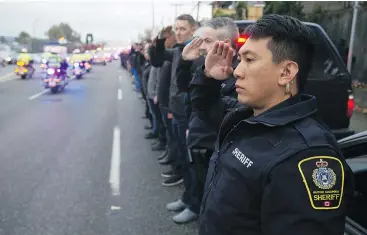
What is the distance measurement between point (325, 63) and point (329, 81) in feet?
0.74

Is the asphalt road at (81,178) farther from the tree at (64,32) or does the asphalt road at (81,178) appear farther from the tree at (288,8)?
the tree at (64,32)

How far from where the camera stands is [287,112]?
1.26m

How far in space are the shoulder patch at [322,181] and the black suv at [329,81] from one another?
11.4ft

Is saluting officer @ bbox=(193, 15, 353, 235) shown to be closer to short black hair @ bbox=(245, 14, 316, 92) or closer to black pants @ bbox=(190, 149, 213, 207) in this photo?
short black hair @ bbox=(245, 14, 316, 92)

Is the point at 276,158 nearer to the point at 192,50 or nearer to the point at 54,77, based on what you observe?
the point at 192,50

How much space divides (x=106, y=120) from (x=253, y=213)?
842 cm

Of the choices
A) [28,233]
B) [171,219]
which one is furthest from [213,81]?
[28,233]

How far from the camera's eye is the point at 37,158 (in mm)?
5969

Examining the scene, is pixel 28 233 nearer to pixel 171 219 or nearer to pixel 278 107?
pixel 171 219

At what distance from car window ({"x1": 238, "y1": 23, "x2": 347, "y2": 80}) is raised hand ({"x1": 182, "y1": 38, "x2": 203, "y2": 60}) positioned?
6.24ft

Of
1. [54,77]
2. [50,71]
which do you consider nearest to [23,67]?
[50,71]

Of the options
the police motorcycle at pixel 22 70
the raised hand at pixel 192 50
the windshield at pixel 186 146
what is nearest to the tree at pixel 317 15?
the windshield at pixel 186 146

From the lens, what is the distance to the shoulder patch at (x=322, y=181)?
1.09 metres

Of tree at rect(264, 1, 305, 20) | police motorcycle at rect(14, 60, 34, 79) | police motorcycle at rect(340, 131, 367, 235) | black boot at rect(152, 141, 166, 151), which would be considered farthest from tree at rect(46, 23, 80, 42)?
police motorcycle at rect(340, 131, 367, 235)
